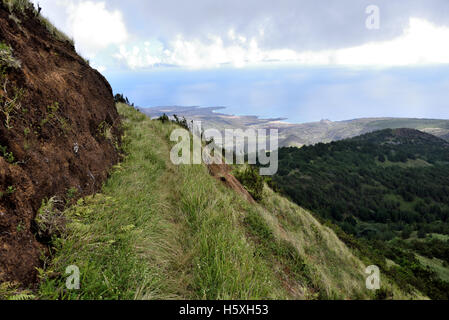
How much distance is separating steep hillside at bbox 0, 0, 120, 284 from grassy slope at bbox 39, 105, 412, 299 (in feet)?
1.15

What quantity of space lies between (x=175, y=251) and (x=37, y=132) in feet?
9.43

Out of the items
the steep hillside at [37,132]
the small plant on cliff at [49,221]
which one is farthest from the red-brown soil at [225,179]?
the small plant on cliff at [49,221]

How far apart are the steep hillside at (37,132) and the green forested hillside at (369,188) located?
66049mm

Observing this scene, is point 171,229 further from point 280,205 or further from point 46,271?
point 280,205

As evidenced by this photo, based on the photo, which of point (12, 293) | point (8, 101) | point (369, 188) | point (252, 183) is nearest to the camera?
point (12, 293)

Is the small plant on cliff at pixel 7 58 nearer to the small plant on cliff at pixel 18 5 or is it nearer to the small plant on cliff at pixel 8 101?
the small plant on cliff at pixel 8 101

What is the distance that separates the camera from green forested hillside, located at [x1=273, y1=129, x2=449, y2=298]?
248 feet

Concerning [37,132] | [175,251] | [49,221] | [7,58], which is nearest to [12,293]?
[49,221]

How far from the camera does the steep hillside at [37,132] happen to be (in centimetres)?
245

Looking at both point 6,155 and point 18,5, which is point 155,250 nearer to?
point 6,155

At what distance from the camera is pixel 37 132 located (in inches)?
135

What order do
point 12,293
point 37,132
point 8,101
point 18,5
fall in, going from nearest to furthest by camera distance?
1. point 12,293
2. point 8,101
3. point 37,132
4. point 18,5
